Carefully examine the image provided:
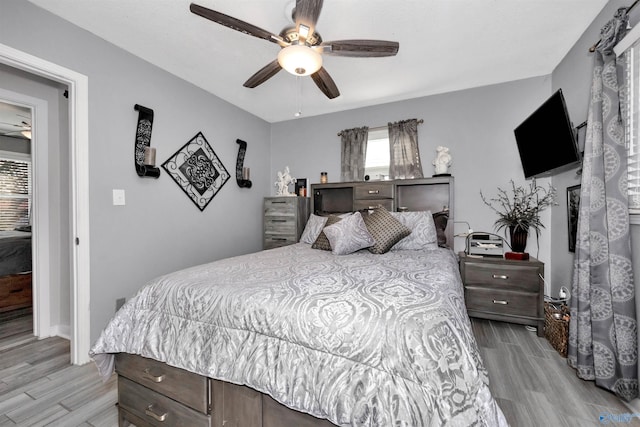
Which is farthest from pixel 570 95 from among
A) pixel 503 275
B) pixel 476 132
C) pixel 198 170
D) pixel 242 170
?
pixel 198 170

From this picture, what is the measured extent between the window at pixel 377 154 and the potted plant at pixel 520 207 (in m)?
1.25

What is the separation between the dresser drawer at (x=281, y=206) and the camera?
379cm

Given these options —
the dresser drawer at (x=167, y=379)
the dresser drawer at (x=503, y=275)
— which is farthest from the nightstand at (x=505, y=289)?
the dresser drawer at (x=167, y=379)

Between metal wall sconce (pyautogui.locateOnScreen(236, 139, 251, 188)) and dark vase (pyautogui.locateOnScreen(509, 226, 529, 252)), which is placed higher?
metal wall sconce (pyautogui.locateOnScreen(236, 139, 251, 188))

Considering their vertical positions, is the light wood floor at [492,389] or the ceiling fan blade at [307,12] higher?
the ceiling fan blade at [307,12]

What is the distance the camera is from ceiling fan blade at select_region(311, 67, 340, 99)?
2.21m

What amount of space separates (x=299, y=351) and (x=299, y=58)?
177cm

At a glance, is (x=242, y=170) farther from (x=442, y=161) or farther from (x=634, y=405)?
(x=634, y=405)

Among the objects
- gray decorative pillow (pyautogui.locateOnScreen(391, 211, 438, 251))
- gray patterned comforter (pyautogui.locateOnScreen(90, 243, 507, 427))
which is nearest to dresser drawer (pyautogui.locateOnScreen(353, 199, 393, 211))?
gray decorative pillow (pyautogui.locateOnScreen(391, 211, 438, 251))

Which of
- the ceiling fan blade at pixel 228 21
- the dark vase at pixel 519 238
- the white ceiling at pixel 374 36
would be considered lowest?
the dark vase at pixel 519 238

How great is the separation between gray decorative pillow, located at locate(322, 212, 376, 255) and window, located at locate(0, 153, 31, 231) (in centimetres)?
427

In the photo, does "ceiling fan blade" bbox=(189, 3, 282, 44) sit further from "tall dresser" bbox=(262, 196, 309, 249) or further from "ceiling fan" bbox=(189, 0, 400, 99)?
"tall dresser" bbox=(262, 196, 309, 249)

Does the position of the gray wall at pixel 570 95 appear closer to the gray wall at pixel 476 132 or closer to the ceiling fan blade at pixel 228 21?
the gray wall at pixel 476 132

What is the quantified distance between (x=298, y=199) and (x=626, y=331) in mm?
3190
